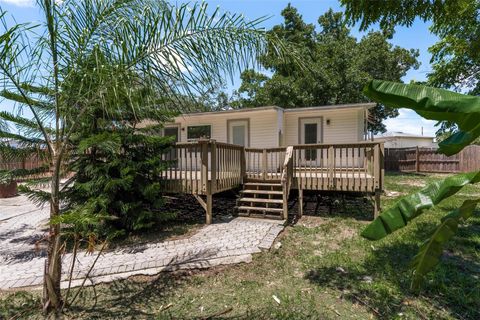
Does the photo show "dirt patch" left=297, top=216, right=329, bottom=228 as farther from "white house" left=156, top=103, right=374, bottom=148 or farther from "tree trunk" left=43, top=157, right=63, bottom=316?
"tree trunk" left=43, top=157, right=63, bottom=316

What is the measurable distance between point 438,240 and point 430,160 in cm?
1933

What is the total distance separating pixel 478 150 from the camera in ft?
53.0

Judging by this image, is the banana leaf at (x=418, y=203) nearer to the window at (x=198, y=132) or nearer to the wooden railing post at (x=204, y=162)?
the wooden railing post at (x=204, y=162)

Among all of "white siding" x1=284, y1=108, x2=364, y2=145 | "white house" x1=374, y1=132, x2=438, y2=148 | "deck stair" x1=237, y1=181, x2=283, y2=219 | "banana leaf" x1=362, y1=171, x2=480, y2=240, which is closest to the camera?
"banana leaf" x1=362, y1=171, x2=480, y2=240

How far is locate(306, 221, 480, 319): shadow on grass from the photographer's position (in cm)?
333

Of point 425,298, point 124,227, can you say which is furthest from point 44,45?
point 425,298

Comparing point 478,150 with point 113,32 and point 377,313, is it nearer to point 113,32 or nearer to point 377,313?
point 377,313

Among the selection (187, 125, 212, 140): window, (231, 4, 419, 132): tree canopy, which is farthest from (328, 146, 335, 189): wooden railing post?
(231, 4, 419, 132): tree canopy

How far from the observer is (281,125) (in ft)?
37.2

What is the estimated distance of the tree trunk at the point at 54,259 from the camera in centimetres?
313

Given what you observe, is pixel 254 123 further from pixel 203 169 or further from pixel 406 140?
pixel 406 140

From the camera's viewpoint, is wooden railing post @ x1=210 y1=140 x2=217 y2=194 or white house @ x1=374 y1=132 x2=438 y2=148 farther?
white house @ x1=374 y1=132 x2=438 y2=148

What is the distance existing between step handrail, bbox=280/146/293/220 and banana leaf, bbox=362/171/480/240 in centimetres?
502

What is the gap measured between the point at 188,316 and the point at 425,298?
2689mm
